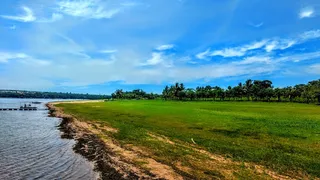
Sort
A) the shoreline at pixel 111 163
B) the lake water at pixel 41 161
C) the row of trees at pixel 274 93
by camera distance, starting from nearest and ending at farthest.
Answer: the shoreline at pixel 111 163 < the lake water at pixel 41 161 < the row of trees at pixel 274 93

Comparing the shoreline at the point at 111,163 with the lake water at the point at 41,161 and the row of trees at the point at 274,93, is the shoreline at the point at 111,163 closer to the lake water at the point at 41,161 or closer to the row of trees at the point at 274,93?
the lake water at the point at 41,161

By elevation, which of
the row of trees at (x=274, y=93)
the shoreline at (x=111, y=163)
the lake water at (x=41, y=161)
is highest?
the row of trees at (x=274, y=93)

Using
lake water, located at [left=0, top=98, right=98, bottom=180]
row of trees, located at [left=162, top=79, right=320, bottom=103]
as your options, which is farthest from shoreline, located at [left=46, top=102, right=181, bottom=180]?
row of trees, located at [left=162, top=79, right=320, bottom=103]

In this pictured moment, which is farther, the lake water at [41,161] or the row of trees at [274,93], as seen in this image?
the row of trees at [274,93]

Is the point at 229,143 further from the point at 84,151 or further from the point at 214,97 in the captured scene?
the point at 214,97

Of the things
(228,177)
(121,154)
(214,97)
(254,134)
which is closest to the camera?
(228,177)

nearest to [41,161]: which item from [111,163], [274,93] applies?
[111,163]

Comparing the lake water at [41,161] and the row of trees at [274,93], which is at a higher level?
the row of trees at [274,93]

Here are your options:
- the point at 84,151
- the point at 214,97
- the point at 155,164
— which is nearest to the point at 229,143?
the point at 155,164

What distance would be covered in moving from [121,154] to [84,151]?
4.51 m

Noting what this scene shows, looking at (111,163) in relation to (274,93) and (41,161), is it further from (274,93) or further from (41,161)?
(274,93)

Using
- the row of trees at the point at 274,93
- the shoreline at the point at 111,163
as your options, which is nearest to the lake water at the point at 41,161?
the shoreline at the point at 111,163

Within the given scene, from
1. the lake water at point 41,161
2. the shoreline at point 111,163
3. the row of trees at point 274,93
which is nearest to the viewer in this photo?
the shoreline at point 111,163

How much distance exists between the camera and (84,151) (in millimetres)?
23953
